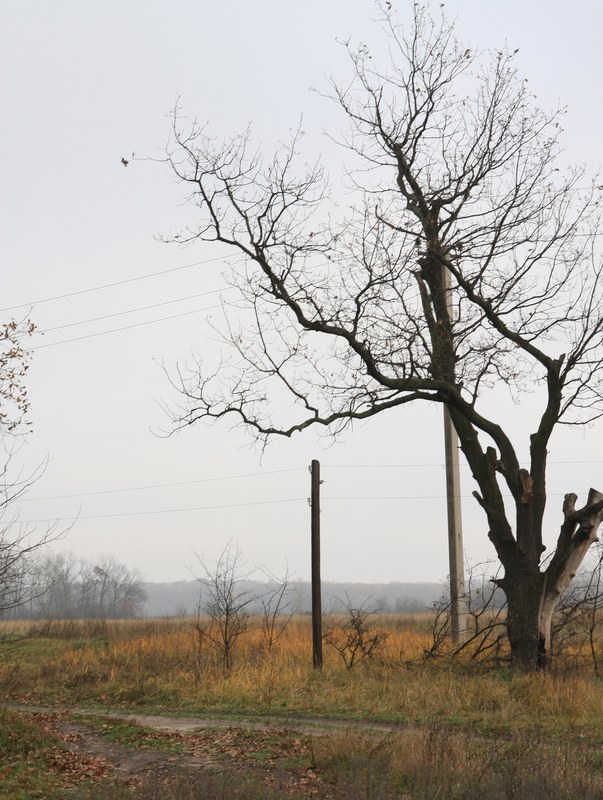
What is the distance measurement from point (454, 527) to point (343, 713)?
6.04 meters

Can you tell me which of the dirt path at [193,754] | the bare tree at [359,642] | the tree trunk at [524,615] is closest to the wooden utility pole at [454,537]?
the bare tree at [359,642]

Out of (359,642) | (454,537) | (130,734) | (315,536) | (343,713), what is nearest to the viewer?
(130,734)

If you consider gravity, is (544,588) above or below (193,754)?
above

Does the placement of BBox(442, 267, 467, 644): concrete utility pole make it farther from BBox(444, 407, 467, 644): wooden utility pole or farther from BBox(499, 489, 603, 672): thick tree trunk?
BBox(499, 489, 603, 672): thick tree trunk

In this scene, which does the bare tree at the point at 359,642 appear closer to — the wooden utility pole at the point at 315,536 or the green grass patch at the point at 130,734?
the wooden utility pole at the point at 315,536

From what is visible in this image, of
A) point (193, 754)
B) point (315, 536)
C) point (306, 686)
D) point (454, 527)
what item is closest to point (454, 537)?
point (454, 527)

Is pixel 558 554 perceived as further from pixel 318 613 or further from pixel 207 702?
pixel 207 702

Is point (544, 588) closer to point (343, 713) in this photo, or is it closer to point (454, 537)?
point (454, 537)

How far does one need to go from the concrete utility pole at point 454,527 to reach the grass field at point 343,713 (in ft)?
3.18

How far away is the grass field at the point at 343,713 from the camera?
7.77m

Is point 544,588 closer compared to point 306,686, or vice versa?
point 306,686

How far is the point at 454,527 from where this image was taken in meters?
17.5

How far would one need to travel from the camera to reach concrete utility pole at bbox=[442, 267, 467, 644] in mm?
17000

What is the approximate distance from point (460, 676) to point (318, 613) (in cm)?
346
